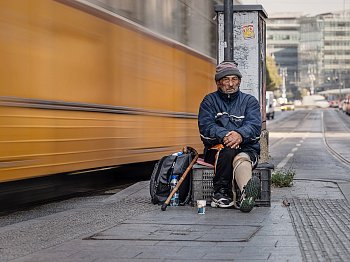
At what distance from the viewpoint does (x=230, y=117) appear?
878 cm

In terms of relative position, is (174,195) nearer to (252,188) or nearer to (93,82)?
(252,188)

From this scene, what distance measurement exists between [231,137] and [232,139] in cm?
3

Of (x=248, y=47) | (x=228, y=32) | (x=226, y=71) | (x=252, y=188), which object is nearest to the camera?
(x=252, y=188)

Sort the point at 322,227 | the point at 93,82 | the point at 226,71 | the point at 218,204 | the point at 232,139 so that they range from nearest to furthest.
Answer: the point at 322,227
the point at 232,139
the point at 218,204
the point at 226,71
the point at 93,82

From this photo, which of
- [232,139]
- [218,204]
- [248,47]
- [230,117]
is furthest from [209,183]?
[248,47]

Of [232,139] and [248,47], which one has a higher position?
[248,47]

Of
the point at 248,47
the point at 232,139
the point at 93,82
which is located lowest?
the point at 232,139

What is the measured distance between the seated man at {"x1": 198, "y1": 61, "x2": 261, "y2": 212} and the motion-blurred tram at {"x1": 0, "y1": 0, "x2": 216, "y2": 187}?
6.28 feet

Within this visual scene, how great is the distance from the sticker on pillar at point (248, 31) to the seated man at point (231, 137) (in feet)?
16.7

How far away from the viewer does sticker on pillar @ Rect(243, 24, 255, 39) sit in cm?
1387

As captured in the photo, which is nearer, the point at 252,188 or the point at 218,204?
the point at 252,188

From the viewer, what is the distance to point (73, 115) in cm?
1002

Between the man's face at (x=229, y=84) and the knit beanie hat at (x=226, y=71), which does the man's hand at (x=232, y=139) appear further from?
the knit beanie hat at (x=226, y=71)

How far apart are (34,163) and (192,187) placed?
179 cm
